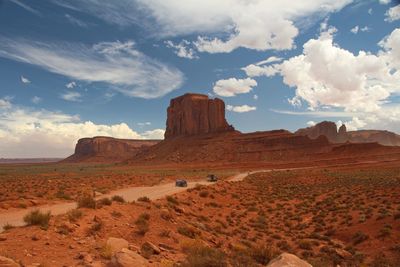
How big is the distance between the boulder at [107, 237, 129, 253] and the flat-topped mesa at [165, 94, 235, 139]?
446 feet

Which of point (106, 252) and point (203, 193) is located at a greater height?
point (106, 252)

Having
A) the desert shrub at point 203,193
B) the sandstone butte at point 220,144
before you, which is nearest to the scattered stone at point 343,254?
the desert shrub at point 203,193

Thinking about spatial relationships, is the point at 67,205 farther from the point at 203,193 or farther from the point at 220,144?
the point at 220,144

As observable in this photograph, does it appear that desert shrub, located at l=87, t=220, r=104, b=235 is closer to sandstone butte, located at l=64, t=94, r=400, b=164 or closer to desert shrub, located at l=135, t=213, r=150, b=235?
desert shrub, located at l=135, t=213, r=150, b=235

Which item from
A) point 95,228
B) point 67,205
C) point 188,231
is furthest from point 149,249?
point 67,205

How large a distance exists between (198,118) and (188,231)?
137 metres

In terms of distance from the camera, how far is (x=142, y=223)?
1247 centimetres

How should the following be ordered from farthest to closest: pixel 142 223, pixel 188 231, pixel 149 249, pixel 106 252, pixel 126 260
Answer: pixel 188 231 → pixel 142 223 → pixel 149 249 → pixel 106 252 → pixel 126 260

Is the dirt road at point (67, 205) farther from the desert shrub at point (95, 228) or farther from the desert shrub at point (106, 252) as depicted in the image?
the desert shrub at point (106, 252)

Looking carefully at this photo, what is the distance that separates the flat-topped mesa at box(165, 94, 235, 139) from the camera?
14762 cm

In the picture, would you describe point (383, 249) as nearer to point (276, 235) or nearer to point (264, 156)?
point (276, 235)

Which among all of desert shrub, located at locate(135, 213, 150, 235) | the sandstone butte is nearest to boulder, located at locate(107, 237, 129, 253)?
desert shrub, located at locate(135, 213, 150, 235)

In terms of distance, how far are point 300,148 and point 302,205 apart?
93.4 meters

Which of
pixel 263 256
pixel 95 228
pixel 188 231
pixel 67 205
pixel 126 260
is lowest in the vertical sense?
pixel 263 256
